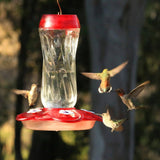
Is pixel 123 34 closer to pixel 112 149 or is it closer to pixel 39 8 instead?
pixel 112 149

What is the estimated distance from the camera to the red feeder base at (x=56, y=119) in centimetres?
329

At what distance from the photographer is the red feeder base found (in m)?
3.29

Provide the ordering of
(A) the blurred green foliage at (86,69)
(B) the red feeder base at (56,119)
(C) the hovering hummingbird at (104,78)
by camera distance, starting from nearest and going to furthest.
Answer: (B) the red feeder base at (56,119) < (C) the hovering hummingbird at (104,78) < (A) the blurred green foliage at (86,69)

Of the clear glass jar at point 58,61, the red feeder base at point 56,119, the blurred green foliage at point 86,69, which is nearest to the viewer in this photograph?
the red feeder base at point 56,119

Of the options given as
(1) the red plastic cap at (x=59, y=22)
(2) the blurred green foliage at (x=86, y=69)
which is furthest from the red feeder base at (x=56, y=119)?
(2) the blurred green foliage at (x=86, y=69)

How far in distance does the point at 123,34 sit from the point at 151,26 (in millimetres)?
3006

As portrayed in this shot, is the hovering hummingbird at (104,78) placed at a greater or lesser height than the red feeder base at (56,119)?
greater

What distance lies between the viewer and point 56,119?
127 inches

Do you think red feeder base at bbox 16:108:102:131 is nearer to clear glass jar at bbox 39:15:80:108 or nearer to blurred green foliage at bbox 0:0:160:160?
clear glass jar at bbox 39:15:80:108

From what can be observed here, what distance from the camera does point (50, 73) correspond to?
4.42 metres

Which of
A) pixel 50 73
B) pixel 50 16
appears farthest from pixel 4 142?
pixel 50 16

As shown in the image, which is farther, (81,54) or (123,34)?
(81,54)

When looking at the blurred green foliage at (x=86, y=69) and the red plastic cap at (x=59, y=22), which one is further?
the blurred green foliage at (x=86, y=69)

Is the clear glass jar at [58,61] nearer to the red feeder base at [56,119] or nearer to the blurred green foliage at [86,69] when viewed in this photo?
the red feeder base at [56,119]
